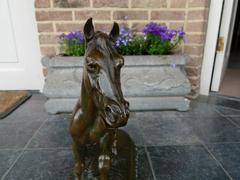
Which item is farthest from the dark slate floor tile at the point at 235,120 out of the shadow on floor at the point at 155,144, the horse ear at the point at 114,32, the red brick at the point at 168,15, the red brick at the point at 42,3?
the red brick at the point at 42,3

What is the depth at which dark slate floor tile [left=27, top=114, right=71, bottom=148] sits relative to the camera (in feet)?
3.28

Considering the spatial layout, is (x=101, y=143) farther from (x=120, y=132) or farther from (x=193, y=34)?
(x=193, y=34)

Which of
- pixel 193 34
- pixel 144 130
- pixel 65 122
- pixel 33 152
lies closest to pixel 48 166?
pixel 33 152

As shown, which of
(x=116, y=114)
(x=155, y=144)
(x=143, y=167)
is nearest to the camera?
(x=116, y=114)

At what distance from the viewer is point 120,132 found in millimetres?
972

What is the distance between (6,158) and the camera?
0.90 metres

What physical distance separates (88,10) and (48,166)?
1070mm

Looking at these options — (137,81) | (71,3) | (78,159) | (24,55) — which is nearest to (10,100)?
(24,55)

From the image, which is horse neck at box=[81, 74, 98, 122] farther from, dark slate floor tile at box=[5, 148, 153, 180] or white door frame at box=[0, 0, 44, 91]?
white door frame at box=[0, 0, 44, 91]

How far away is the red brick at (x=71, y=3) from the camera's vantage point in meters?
1.40

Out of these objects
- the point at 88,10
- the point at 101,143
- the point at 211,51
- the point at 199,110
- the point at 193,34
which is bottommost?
the point at 199,110

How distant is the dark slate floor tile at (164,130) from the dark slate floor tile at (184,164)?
54mm

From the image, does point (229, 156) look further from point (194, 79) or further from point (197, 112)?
point (194, 79)

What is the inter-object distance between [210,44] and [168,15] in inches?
15.8
